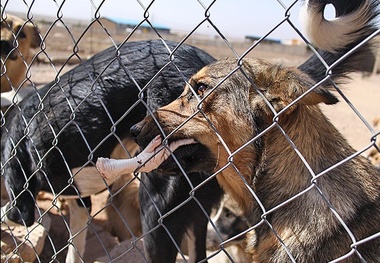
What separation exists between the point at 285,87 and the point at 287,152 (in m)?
0.29

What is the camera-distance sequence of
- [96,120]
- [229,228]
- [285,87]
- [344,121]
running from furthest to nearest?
[344,121] → [229,228] → [96,120] → [285,87]

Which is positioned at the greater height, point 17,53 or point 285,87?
point 17,53

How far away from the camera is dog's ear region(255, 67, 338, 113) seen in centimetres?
164

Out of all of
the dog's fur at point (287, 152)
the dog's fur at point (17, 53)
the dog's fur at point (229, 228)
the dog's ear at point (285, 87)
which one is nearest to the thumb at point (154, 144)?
Answer: the dog's fur at point (287, 152)

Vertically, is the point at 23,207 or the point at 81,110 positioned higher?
the point at 81,110

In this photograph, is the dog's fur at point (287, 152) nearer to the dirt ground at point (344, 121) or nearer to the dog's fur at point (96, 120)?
the dirt ground at point (344, 121)

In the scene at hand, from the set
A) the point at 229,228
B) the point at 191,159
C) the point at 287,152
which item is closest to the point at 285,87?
the point at 287,152

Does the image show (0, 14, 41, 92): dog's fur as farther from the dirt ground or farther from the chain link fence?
the chain link fence

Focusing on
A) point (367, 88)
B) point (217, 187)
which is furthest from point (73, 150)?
point (367, 88)

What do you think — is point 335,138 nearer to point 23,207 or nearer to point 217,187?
point 217,187

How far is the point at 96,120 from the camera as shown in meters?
2.94

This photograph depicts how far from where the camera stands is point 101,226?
186 inches

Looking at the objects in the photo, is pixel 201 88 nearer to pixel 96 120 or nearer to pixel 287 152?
pixel 287 152

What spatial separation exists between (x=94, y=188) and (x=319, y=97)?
242 cm
